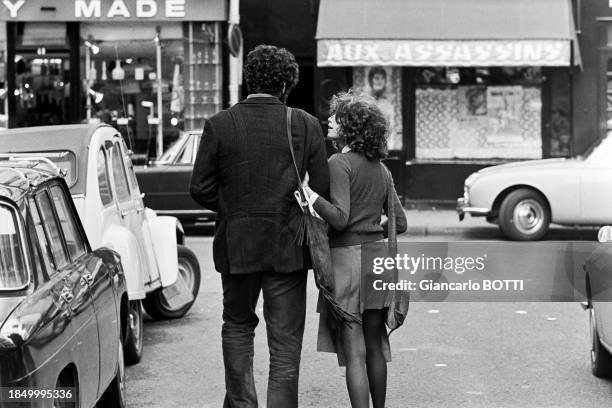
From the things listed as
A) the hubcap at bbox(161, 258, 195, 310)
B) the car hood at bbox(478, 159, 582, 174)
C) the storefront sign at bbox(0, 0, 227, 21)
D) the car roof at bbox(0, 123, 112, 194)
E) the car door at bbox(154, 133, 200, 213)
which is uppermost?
the storefront sign at bbox(0, 0, 227, 21)

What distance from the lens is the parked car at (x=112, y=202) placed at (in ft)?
26.9

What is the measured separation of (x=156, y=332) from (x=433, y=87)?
12304 millimetres

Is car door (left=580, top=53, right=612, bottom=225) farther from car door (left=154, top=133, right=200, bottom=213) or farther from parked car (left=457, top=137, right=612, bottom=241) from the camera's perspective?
car door (left=154, top=133, right=200, bottom=213)

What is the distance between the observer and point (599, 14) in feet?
67.7

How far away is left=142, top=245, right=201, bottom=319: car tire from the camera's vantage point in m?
10.1

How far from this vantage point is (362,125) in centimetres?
605

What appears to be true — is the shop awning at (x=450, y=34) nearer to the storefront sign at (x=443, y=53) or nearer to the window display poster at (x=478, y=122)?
the storefront sign at (x=443, y=53)

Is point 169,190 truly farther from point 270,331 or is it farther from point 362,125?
point 270,331

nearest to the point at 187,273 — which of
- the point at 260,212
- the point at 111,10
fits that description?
the point at 260,212

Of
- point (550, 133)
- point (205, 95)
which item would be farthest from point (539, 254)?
point (205, 95)

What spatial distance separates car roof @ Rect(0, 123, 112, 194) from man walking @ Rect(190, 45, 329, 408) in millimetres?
2769

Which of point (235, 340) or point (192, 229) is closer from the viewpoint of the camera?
point (235, 340)

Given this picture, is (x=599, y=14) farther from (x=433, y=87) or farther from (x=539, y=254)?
(x=539, y=254)

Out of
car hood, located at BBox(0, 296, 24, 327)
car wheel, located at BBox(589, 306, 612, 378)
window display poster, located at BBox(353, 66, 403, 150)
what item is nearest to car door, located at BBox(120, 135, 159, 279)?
car wheel, located at BBox(589, 306, 612, 378)
